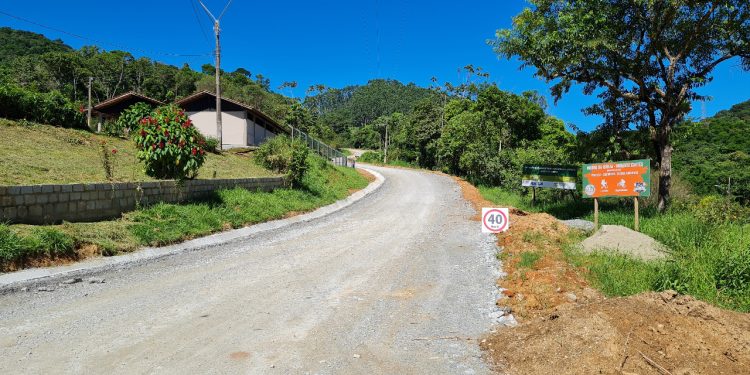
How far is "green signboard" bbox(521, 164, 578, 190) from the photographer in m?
17.3

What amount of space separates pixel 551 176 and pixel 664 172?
13.2ft

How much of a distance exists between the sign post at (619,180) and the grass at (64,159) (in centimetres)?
1257

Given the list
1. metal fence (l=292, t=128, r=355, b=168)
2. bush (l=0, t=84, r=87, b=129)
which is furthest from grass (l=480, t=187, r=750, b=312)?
metal fence (l=292, t=128, r=355, b=168)

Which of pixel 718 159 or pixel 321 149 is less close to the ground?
pixel 321 149

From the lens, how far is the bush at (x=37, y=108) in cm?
1995

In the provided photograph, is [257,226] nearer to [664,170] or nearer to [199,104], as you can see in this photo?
[664,170]

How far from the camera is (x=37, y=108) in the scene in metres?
20.8

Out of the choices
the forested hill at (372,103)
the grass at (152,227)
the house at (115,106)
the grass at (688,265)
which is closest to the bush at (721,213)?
the grass at (688,265)

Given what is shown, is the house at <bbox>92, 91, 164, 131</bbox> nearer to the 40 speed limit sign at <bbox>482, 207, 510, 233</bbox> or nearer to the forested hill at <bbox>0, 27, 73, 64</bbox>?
the 40 speed limit sign at <bbox>482, 207, 510, 233</bbox>

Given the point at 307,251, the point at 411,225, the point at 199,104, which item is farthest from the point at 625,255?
the point at 199,104

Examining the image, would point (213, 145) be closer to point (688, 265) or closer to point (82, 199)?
point (82, 199)

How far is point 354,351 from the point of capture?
4875 mm

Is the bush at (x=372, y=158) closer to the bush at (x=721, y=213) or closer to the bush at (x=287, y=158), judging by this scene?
the bush at (x=287, y=158)

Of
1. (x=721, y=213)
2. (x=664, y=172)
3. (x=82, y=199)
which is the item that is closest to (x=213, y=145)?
(x=82, y=199)
